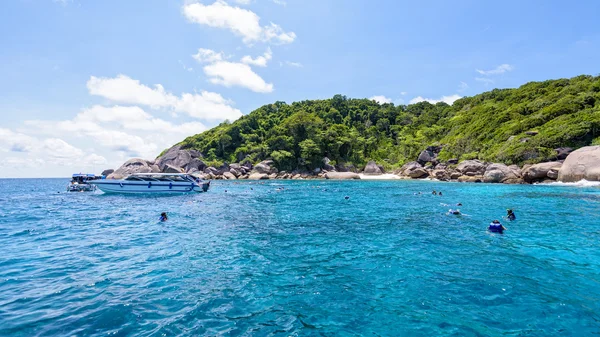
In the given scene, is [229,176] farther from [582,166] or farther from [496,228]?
[496,228]

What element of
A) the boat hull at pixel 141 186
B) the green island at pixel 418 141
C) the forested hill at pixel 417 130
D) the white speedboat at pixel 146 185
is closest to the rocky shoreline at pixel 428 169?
the green island at pixel 418 141

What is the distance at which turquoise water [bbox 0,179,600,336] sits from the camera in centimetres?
559

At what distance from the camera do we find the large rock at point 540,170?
41.8 metres

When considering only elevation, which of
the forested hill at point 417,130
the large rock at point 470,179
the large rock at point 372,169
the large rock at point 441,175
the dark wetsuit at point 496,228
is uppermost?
the forested hill at point 417,130

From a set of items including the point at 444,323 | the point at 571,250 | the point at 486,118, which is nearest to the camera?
the point at 444,323

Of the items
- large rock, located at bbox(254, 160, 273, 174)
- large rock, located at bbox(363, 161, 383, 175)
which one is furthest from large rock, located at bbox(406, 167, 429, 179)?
large rock, located at bbox(254, 160, 273, 174)

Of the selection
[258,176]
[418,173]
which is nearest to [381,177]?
[418,173]

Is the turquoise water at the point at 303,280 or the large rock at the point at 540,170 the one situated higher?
the large rock at the point at 540,170

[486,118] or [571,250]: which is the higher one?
[486,118]

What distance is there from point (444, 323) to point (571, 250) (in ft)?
28.2

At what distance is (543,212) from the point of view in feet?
61.7

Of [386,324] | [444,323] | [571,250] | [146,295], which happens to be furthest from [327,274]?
[571,250]

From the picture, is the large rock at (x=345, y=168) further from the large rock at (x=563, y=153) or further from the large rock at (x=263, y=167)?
the large rock at (x=563, y=153)

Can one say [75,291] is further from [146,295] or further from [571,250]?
[571,250]
